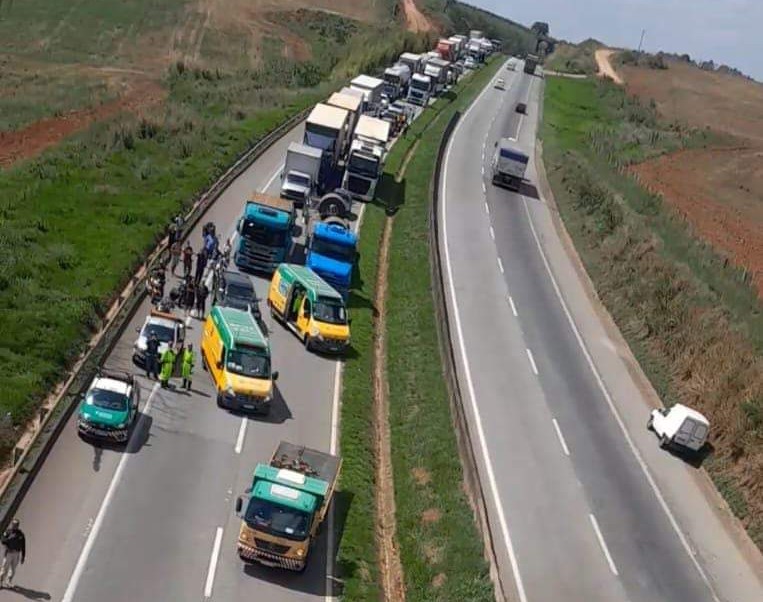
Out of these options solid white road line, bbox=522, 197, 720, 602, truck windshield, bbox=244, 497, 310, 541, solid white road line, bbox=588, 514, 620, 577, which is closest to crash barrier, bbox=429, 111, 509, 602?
solid white road line, bbox=588, 514, 620, 577

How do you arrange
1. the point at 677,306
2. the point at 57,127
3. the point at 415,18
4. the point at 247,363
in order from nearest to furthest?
the point at 247,363 → the point at 677,306 → the point at 57,127 → the point at 415,18

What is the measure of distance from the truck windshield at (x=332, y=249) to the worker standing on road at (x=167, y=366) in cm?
1315

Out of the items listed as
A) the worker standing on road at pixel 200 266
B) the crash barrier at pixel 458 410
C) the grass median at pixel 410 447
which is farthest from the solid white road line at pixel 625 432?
the worker standing on road at pixel 200 266

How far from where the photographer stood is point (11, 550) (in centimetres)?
2067

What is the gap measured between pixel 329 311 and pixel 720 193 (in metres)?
51.0

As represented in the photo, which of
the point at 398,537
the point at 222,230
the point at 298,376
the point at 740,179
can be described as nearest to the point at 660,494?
the point at 398,537

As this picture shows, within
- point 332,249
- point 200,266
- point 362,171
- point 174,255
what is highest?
point 362,171

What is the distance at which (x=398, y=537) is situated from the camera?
2748cm

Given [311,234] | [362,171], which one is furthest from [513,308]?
[362,171]

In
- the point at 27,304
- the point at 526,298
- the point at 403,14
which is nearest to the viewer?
the point at 27,304

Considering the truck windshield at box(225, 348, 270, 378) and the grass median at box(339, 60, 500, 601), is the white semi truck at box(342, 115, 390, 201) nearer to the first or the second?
the grass median at box(339, 60, 500, 601)

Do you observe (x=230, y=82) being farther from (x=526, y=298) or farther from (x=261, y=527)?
(x=261, y=527)

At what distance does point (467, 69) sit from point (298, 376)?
102405 millimetres

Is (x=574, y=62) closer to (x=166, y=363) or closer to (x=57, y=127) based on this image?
(x=57, y=127)
